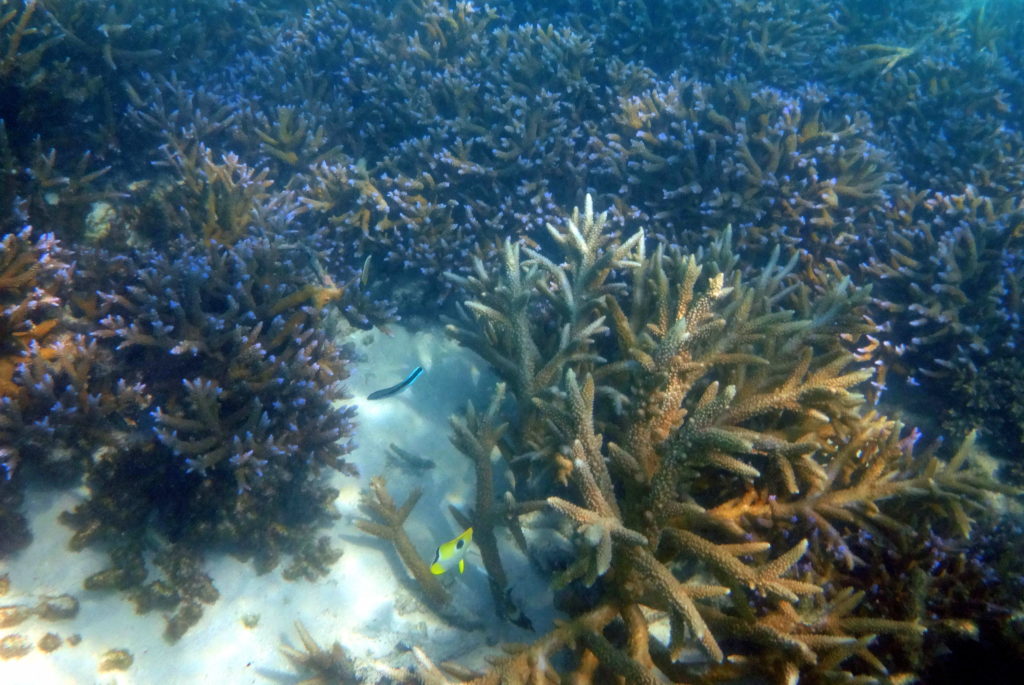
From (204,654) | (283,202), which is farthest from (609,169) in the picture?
(204,654)

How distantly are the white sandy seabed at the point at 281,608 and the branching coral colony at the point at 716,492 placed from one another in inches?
15.5

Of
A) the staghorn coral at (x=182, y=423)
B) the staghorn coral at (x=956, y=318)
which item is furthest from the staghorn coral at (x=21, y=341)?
the staghorn coral at (x=956, y=318)

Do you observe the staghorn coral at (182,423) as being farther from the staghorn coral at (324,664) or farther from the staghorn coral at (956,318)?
the staghorn coral at (956,318)

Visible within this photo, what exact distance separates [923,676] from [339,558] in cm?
344

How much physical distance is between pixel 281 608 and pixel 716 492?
286cm

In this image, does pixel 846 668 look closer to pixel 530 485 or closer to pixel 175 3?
pixel 530 485

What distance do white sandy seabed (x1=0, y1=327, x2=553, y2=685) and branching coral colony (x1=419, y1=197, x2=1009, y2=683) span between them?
394 millimetres

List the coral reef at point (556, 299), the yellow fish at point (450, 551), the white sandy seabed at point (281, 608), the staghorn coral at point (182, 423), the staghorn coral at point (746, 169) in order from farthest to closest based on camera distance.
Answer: the staghorn coral at point (746, 169) < the staghorn coral at point (182, 423) < the white sandy seabed at point (281, 608) < the yellow fish at point (450, 551) < the coral reef at point (556, 299)

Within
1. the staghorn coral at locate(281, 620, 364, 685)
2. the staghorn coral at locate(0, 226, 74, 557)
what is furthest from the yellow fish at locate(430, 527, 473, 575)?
the staghorn coral at locate(0, 226, 74, 557)

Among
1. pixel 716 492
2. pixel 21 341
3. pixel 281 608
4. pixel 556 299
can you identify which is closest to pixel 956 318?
pixel 716 492

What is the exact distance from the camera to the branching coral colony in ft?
8.41

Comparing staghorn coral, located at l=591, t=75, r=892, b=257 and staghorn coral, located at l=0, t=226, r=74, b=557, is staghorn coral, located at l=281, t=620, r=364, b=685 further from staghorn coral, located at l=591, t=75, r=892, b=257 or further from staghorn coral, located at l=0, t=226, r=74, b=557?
staghorn coral, located at l=591, t=75, r=892, b=257

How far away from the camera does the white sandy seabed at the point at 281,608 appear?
319 cm

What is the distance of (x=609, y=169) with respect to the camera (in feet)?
17.0
